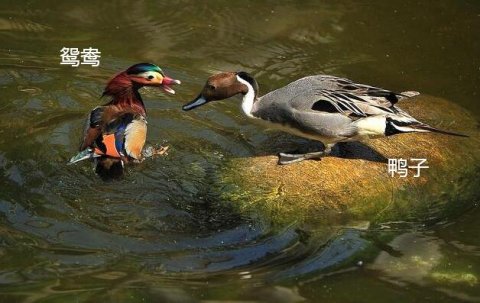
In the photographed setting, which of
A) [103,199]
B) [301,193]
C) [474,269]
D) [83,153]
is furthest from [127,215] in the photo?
[474,269]

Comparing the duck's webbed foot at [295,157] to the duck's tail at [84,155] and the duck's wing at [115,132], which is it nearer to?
the duck's wing at [115,132]

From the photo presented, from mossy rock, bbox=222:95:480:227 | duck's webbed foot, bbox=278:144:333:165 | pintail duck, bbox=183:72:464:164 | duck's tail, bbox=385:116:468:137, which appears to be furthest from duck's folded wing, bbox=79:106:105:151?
duck's tail, bbox=385:116:468:137

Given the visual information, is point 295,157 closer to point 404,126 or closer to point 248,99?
point 248,99

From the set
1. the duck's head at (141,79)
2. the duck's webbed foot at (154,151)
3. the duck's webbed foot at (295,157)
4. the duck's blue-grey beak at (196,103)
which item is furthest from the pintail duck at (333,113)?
the duck's head at (141,79)

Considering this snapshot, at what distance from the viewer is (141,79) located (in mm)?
7105

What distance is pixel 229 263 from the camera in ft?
17.1

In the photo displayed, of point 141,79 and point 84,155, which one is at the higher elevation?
point 141,79

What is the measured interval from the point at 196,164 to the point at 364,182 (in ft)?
4.41

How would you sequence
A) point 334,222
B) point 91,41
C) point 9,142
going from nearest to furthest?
1. point 334,222
2. point 9,142
3. point 91,41

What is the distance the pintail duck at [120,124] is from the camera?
645 cm

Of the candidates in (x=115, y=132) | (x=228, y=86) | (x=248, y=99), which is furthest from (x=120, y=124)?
(x=248, y=99)

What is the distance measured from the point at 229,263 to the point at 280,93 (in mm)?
1795

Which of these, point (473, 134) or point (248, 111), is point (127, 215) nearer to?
point (248, 111)

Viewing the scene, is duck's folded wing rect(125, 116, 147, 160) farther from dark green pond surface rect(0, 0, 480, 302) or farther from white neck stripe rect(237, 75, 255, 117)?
white neck stripe rect(237, 75, 255, 117)
